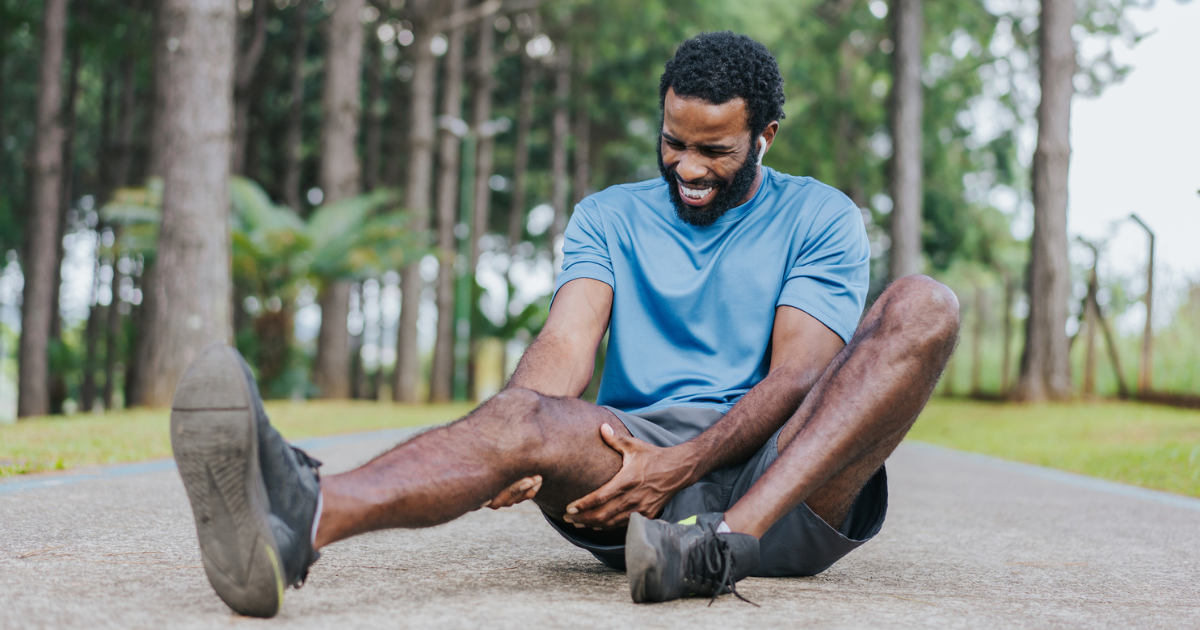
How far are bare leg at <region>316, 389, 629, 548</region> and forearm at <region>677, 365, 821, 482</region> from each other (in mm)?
212

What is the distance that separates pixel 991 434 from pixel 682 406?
9.90m

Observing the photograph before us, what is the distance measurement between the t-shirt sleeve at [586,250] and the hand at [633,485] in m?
0.60

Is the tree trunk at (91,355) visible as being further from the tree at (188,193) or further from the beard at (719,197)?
the beard at (719,197)

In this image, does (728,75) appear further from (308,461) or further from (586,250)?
(308,461)

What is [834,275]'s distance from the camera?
8.43ft

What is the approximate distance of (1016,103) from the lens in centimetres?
1980

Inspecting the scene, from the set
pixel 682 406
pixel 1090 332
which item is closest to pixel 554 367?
pixel 682 406

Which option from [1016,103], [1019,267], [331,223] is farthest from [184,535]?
[1019,267]

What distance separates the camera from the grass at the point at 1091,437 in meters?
6.82

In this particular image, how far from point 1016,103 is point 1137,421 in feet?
36.9

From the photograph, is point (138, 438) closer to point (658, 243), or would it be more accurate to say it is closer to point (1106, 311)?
point (658, 243)

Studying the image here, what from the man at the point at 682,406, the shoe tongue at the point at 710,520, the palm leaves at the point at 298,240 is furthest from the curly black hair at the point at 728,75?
the palm leaves at the point at 298,240

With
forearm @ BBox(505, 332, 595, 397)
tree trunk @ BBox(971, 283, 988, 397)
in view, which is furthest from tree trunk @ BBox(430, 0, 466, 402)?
forearm @ BBox(505, 332, 595, 397)

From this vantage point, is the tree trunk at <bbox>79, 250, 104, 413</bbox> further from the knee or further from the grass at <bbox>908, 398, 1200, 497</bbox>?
the knee
